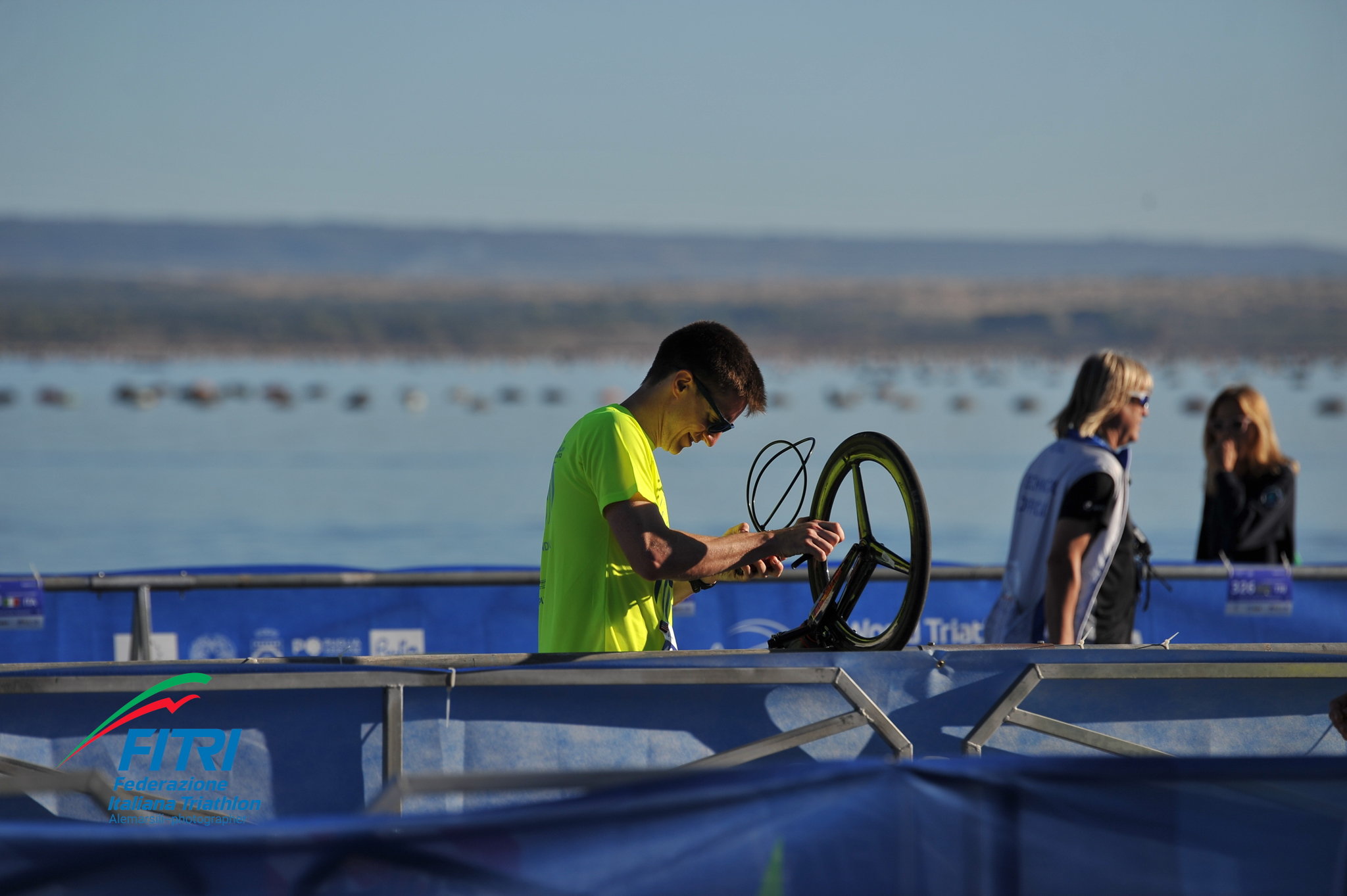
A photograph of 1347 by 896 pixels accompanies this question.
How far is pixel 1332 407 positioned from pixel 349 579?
2413 inches

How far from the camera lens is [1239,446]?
632 cm

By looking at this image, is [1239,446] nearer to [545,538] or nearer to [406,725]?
[545,538]

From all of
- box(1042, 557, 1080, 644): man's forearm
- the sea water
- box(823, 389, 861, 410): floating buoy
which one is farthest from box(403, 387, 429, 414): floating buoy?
box(1042, 557, 1080, 644): man's forearm

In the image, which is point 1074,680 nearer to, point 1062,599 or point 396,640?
point 1062,599

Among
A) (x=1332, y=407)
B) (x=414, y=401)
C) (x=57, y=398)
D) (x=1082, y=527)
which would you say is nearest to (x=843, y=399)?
(x=414, y=401)

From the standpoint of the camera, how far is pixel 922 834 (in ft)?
7.18

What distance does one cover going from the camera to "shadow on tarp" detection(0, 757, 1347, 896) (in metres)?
2.04

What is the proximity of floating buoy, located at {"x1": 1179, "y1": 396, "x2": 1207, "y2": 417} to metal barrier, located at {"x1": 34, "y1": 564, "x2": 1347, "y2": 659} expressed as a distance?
171 ft

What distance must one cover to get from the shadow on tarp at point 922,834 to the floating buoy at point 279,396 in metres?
54.0

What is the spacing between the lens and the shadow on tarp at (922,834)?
204 cm

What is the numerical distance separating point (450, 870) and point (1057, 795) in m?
1.07

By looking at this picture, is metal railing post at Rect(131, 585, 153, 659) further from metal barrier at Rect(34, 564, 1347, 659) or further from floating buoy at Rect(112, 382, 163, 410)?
floating buoy at Rect(112, 382, 163, 410)

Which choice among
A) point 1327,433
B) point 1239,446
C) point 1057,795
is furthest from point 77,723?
point 1327,433

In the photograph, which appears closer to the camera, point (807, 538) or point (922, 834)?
point (922, 834)
